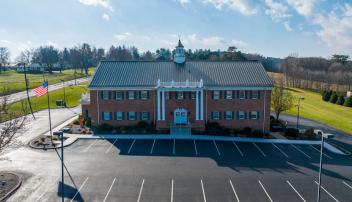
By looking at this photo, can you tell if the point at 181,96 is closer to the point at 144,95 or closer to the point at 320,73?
the point at 144,95

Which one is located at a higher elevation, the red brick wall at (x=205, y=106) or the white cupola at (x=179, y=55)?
the white cupola at (x=179, y=55)

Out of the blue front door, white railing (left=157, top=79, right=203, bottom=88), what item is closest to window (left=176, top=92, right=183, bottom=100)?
white railing (left=157, top=79, right=203, bottom=88)

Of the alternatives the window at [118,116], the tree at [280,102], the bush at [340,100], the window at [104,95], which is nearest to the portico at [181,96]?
the window at [118,116]

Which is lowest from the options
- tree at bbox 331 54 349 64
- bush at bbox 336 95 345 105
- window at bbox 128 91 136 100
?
bush at bbox 336 95 345 105

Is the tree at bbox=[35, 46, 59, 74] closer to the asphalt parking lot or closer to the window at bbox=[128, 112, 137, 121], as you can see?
the window at bbox=[128, 112, 137, 121]

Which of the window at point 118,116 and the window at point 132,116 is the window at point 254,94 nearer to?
the window at point 132,116

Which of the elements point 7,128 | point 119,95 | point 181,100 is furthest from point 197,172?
point 119,95
